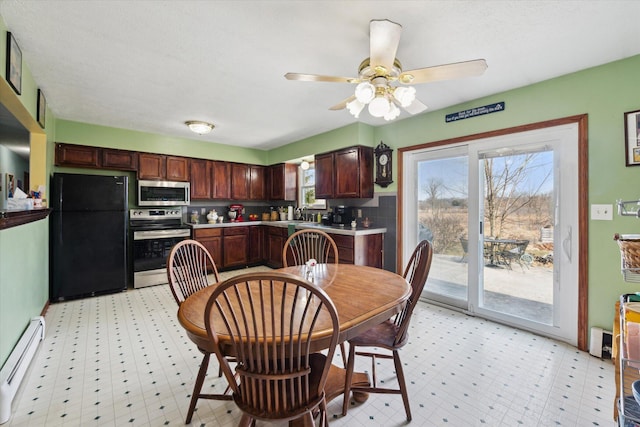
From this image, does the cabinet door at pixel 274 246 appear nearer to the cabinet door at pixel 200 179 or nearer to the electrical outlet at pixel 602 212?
the cabinet door at pixel 200 179

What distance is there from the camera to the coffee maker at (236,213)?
5.54m

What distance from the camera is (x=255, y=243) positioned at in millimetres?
5496

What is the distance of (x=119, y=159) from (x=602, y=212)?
5.78 meters

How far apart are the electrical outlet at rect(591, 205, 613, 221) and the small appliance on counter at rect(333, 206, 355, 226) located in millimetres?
2747

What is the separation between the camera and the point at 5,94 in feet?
6.51

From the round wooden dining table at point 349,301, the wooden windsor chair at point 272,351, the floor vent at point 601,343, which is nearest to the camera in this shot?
the wooden windsor chair at point 272,351

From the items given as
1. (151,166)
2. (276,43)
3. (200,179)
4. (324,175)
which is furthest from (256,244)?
(276,43)

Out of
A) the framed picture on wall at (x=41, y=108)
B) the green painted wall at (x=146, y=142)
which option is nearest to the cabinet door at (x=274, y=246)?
the green painted wall at (x=146, y=142)

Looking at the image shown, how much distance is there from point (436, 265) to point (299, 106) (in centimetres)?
264

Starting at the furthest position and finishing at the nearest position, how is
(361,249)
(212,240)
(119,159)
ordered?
(212,240) < (119,159) < (361,249)

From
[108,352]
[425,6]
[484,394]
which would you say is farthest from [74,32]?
[484,394]

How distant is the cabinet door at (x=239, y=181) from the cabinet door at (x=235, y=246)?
690 mm

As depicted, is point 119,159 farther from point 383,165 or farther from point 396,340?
point 396,340

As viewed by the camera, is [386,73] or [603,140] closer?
[386,73]
